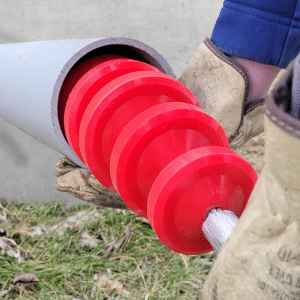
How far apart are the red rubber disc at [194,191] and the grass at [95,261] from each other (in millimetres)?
1023

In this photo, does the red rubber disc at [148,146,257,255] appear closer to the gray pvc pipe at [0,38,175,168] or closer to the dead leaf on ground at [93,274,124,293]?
the gray pvc pipe at [0,38,175,168]

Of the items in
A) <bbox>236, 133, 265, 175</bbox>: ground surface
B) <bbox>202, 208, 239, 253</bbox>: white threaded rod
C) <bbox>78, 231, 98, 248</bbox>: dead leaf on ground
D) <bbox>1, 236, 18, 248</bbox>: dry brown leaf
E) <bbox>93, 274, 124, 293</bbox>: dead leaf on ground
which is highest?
<bbox>202, 208, 239, 253</bbox>: white threaded rod

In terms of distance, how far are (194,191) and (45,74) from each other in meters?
0.70

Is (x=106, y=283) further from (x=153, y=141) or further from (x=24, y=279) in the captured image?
(x=153, y=141)

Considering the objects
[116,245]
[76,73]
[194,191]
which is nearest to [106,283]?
[116,245]

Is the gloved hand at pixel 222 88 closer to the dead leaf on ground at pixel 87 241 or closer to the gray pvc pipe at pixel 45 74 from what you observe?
the gray pvc pipe at pixel 45 74

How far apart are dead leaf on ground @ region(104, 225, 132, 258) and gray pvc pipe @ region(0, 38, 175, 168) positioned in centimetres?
92

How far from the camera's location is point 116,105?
103cm

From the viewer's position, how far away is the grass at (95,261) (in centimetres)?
183

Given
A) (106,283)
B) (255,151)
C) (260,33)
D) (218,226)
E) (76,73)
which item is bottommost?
(106,283)

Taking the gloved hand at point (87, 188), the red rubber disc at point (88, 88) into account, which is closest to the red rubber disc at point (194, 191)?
the red rubber disc at point (88, 88)

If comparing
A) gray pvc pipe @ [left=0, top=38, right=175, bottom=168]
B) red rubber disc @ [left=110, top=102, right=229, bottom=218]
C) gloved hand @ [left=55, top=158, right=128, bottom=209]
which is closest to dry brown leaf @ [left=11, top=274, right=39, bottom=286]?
gloved hand @ [left=55, top=158, right=128, bottom=209]

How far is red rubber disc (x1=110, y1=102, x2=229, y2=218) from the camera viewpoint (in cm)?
92

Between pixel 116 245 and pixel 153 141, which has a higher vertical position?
pixel 153 141
